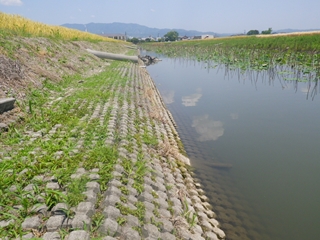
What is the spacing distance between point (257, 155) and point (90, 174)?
4519 mm

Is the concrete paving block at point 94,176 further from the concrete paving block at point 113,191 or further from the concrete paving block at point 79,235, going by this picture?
the concrete paving block at point 79,235

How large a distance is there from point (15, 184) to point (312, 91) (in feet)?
44.7

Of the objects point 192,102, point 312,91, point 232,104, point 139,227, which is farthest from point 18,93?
point 312,91

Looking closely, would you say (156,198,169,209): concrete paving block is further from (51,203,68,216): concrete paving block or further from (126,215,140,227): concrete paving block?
(51,203,68,216): concrete paving block

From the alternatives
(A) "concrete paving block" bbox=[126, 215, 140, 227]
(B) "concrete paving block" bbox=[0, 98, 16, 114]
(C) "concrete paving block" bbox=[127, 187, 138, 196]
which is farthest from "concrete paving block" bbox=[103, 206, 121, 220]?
Answer: (B) "concrete paving block" bbox=[0, 98, 16, 114]

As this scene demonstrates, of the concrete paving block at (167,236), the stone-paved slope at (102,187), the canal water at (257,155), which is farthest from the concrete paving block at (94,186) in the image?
the canal water at (257,155)

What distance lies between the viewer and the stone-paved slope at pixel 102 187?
2701 mm

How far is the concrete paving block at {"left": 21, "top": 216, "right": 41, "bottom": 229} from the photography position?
2.59 metres

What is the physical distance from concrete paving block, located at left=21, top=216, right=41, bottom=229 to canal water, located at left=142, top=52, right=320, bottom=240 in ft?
9.16

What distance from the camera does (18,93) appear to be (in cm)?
668

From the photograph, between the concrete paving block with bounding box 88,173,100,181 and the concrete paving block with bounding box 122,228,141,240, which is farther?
the concrete paving block with bounding box 88,173,100,181

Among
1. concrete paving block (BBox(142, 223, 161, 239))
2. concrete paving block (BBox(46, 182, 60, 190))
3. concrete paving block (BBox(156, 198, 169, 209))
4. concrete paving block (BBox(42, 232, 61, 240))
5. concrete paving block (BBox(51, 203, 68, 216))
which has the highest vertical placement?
concrete paving block (BBox(46, 182, 60, 190))

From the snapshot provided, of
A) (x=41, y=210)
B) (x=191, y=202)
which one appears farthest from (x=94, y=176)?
(x=191, y=202)

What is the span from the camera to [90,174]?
11.8 feet
